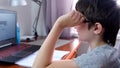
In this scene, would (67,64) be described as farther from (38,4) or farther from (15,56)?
(38,4)

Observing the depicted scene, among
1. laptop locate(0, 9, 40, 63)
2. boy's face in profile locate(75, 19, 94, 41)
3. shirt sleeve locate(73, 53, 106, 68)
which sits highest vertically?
boy's face in profile locate(75, 19, 94, 41)

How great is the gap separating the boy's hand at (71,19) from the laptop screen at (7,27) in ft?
2.35

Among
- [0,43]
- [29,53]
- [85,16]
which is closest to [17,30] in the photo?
[0,43]

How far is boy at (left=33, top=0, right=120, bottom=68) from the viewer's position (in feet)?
2.64

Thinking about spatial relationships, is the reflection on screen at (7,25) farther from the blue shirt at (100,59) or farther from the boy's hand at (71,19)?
the blue shirt at (100,59)

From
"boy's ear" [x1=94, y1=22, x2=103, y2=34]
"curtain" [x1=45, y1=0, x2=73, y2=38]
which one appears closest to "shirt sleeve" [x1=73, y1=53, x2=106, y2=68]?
"boy's ear" [x1=94, y1=22, x2=103, y2=34]

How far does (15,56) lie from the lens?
1.22 meters

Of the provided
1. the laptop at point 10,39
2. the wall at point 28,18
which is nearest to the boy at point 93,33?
the laptop at point 10,39

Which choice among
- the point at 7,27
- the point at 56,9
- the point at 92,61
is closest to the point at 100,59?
the point at 92,61

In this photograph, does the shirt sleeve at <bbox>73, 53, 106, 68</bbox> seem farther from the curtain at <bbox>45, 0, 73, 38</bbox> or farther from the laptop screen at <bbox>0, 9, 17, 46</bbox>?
the curtain at <bbox>45, 0, 73, 38</bbox>

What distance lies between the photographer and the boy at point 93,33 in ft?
2.64

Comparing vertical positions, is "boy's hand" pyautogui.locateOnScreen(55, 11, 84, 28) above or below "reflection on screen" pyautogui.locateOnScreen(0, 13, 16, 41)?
above

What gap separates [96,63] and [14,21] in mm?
1088

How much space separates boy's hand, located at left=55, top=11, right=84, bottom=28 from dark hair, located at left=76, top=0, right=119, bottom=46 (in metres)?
0.02
